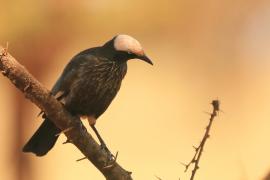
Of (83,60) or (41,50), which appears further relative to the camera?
(41,50)

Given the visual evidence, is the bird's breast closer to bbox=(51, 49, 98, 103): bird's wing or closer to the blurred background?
bbox=(51, 49, 98, 103): bird's wing

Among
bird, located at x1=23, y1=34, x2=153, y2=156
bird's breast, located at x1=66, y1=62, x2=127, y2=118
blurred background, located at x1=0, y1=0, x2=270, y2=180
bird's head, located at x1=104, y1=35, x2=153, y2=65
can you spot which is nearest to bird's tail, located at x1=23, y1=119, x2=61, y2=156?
bird, located at x1=23, y1=34, x2=153, y2=156

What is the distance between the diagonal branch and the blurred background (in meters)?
1.39

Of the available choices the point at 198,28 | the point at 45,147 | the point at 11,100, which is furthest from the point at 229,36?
the point at 45,147

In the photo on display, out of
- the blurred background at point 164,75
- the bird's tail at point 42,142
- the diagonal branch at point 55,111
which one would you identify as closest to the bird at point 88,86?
the bird's tail at point 42,142

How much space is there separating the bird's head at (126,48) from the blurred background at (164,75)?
1012 millimetres

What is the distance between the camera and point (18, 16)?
10.4 ft

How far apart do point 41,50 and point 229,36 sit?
3.07 feet

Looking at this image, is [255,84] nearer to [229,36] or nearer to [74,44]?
[229,36]

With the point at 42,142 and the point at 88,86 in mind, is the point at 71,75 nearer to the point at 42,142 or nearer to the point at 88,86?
the point at 88,86

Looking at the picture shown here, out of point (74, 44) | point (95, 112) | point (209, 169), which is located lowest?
point (209, 169)

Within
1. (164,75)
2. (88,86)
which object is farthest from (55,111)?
(164,75)

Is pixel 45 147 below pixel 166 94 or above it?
below

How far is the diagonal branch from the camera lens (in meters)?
1.51
